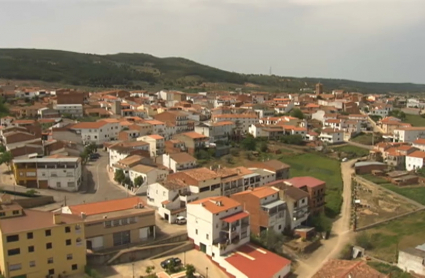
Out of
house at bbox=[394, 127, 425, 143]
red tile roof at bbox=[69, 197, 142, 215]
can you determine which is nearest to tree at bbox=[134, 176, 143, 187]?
red tile roof at bbox=[69, 197, 142, 215]

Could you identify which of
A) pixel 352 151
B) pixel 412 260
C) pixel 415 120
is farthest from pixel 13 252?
pixel 415 120

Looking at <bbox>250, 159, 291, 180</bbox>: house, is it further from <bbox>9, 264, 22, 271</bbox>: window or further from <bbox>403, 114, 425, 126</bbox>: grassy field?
<bbox>403, 114, 425, 126</bbox>: grassy field

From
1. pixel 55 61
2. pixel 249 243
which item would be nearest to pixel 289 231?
pixel 249 243

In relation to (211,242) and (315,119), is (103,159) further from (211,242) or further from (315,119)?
(315,119)

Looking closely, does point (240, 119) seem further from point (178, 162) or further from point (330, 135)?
point (178, 162)

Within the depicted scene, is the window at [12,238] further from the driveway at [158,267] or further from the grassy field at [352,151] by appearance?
the grassy field at [352,151]
